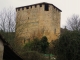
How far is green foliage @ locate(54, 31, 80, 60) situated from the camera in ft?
70.4

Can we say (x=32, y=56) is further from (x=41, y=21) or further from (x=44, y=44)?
(x=41, y=21)

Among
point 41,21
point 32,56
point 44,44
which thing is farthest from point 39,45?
point 32,56

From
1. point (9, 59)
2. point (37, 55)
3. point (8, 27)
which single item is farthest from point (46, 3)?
point (9, 59)

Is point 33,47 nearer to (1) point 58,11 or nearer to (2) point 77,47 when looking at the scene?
(1) point 58,11

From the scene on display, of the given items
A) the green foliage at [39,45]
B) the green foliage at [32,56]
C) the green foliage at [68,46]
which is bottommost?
the green foliage at [39,45]

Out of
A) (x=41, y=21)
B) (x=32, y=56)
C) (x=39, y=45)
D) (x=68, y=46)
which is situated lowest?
(x=39, y=45)

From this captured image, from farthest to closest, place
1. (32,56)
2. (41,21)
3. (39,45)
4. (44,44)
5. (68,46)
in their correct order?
1. (41,21)
2. (44,44)
3. (39,45)
4. (32,56)
5. (68,46)

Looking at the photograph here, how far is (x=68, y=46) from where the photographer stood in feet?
71.7

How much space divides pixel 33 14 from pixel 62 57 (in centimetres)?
2647

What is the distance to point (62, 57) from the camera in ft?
72.7

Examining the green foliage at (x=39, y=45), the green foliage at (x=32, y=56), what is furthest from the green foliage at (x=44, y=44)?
the green foliage at (x=32, y=56)

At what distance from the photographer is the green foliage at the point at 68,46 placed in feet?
70.4

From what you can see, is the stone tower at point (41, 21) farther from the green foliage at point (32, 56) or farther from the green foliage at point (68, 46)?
the green foliage at point (32, 56)

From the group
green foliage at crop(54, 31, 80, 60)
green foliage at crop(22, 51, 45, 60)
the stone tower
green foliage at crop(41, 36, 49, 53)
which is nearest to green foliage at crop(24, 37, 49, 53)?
green foliage at crop(41, 36, 49, 53)
